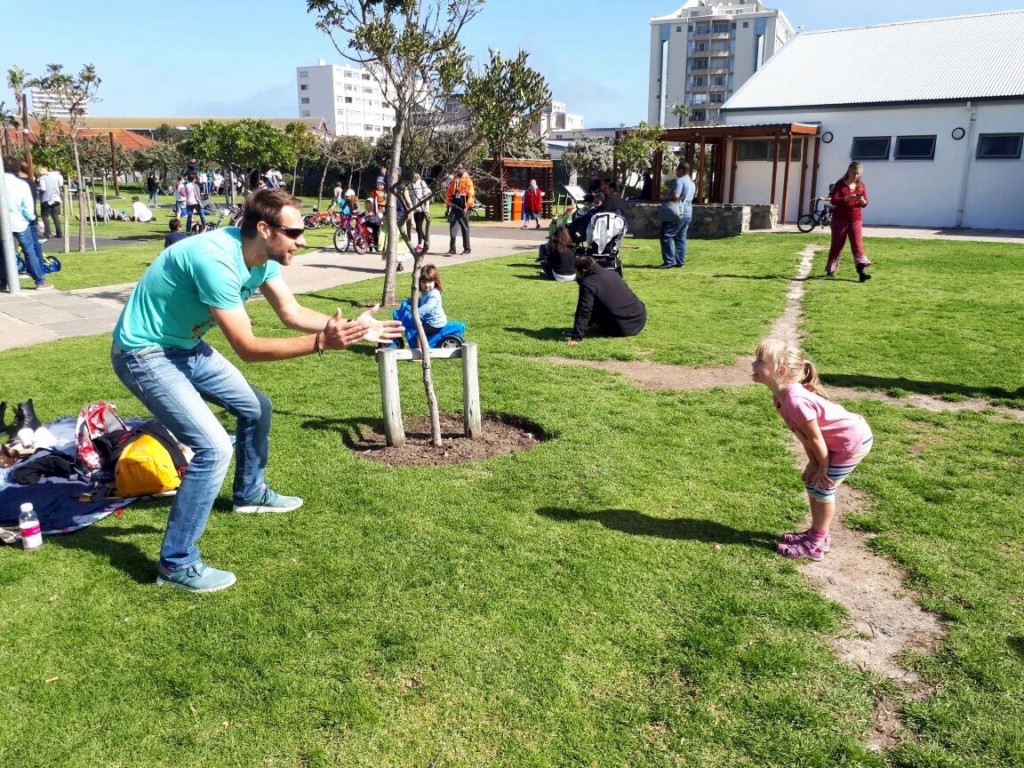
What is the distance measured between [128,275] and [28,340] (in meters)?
5.54

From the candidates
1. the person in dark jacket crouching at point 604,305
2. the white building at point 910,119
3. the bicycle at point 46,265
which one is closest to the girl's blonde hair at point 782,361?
the person in dark jacket crouching at point 604,305

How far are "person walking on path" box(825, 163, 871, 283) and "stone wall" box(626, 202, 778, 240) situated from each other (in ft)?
25.0

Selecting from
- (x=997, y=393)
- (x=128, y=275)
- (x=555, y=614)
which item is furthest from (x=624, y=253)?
(x=555, y=614)

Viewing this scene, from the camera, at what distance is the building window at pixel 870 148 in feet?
81.1

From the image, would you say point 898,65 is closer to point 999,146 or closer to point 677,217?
point 999,146

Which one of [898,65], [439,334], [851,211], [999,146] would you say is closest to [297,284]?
[439,334]

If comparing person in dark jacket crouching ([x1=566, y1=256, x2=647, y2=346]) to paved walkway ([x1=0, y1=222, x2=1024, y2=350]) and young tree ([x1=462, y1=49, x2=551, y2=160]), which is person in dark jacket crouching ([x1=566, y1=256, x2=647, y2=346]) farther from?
paved walkway ([x1=0, y1=222, x2=1024, y2=350])

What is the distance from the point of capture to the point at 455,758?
2756mm

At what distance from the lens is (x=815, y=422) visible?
151 inches

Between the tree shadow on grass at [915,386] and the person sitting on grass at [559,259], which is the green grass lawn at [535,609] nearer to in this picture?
the tree shadow on grass at [915,386]

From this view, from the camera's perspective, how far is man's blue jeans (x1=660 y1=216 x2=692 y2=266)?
50.0 feet

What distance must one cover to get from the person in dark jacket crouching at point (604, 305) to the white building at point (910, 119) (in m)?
17.5

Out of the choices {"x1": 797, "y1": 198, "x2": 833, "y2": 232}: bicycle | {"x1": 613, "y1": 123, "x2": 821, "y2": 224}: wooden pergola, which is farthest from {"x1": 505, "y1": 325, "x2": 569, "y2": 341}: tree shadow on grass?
{"x1": 613, "y1": 123, "x2": 821, "y2": 224}: wooden pergola

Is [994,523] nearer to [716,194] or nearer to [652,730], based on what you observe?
[652,730]
